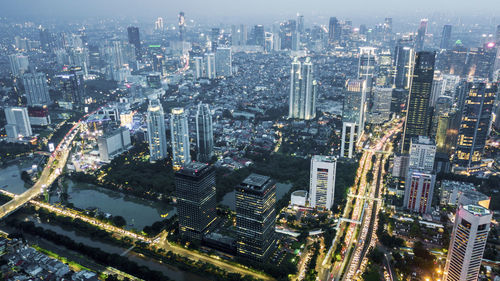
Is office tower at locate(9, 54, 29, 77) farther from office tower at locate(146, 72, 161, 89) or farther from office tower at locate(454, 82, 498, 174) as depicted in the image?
office tower at locate(454, 82, 498, 174)

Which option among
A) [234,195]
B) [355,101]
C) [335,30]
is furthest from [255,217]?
[335,30]

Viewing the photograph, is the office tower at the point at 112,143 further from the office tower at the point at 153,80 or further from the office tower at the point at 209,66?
the office tower at the point at 209,66

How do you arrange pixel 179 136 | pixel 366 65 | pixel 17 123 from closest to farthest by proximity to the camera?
pixel 179 136
pixel 17 123
pixel 366 65

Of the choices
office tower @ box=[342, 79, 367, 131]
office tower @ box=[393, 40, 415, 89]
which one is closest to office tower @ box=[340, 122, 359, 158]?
office tower @ box=[342, 79, 367, 131]

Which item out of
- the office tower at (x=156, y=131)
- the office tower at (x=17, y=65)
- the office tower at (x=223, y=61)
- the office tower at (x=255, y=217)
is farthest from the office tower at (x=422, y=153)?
the office tower at (x=17, y=65)

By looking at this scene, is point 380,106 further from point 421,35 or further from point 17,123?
point 421,35

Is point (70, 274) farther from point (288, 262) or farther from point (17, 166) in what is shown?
point (17, 166)

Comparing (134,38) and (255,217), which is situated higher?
(134,38)


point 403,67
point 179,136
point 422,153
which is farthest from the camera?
point 403,67
